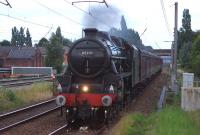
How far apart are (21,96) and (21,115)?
7117 millimetres

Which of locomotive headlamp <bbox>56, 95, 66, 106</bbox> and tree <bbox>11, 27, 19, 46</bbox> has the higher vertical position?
tree <bbox>11, 27, 19, 46</bbox>

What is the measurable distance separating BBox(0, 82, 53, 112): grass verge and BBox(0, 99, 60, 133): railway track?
49.8 inches

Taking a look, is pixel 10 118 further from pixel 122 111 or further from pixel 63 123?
pixel 122 111

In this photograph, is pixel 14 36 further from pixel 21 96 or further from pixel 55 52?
pixel 21 96

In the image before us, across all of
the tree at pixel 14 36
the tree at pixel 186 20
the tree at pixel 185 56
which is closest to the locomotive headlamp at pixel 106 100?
→ the tree at pixel 185 56

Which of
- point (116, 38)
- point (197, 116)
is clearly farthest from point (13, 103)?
point (197, 116)

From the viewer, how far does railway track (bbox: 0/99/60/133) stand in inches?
681

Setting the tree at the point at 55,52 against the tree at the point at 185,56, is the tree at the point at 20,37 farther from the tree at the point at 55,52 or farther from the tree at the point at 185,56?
the tree at the point at 185,56

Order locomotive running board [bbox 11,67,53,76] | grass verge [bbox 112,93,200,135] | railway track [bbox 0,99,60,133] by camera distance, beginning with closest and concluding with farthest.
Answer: grass verge [bbox 112,93,200,135], railway track [bbox 0,99,60,133], locomotive running board [bbox 11,67,53,76]

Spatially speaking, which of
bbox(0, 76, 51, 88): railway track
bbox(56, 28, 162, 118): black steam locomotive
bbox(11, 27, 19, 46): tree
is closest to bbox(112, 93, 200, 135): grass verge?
bbox(56, 28, 162, 118): black steam locomotive

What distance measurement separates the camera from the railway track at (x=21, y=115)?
56.8 ft

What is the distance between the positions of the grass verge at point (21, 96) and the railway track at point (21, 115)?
127 centimetres

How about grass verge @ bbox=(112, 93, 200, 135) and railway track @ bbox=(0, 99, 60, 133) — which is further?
railway track @ bbox=(0, 99, 60, 133)

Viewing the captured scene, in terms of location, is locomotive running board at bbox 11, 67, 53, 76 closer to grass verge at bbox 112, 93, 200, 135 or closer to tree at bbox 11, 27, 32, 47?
grass verge at bbox 112, 93, 200, 135
